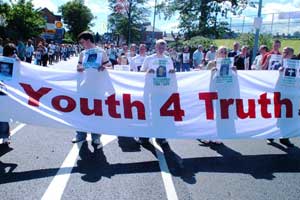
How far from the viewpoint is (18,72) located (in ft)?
23.1

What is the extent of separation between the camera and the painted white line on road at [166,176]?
17.6ft

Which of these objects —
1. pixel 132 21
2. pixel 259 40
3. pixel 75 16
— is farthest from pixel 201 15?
A: pixel 75 16

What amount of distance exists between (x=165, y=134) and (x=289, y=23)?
34006 millimetres

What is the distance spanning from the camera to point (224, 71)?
772 centimetres

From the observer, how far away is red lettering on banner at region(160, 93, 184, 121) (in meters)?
7.36

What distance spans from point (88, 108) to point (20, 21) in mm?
47766

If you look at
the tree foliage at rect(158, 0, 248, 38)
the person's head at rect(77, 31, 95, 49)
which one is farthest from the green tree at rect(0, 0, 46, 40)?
the person's head at rect(77, 31, 95, 49)

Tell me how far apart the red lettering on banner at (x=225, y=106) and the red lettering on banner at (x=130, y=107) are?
143 cm

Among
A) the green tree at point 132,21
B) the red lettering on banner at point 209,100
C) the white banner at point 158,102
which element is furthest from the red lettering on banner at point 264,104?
the green tree at point 132,21

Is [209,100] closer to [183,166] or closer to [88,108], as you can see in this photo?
[183,166]

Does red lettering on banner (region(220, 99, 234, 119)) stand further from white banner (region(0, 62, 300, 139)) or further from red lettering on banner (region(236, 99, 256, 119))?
red lettering on banner (region(236, 99, 256, 119))

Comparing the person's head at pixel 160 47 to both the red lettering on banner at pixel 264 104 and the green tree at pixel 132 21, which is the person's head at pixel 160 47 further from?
the green tree at pixel 132 21

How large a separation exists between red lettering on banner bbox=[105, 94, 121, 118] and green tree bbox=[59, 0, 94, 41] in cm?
11482

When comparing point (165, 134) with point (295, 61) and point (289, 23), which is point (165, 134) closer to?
point (295, 61)
